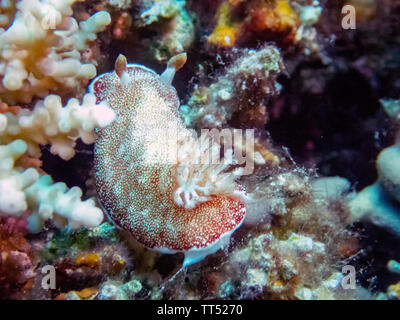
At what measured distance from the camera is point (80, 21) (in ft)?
9.35

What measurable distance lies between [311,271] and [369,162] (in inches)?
96.4

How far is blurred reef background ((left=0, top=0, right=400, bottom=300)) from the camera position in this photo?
2207 millimetres

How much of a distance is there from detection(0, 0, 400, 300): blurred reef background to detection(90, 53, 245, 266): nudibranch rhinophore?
0.75 feet

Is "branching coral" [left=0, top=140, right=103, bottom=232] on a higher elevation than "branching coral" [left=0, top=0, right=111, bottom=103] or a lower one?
lower

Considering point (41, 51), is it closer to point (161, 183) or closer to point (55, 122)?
point (55, 122)

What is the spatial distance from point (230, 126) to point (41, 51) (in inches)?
69.2

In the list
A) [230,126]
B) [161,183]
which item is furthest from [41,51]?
[230,126]

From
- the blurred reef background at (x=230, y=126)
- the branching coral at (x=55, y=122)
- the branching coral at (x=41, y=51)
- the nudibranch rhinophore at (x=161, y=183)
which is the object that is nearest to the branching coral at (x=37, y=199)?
the blurred reef background at (x=230, y=126)

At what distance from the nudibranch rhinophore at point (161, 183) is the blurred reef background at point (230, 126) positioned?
23 centimetres

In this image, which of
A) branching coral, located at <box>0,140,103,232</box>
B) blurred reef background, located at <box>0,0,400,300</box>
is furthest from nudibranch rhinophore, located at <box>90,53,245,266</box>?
branching coral, located at <box>0,140,103,232</box>

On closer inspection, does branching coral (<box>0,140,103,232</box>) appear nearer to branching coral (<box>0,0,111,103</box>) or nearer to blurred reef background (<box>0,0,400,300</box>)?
blurred reef background (<box>0,0,400,300</box>)

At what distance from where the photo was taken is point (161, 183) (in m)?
2.33
